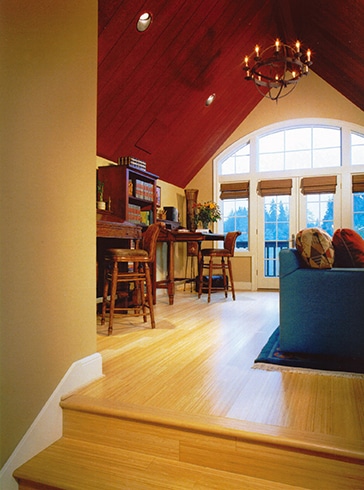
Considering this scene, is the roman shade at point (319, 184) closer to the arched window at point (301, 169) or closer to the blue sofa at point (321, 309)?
the arched window at point (301, 169)

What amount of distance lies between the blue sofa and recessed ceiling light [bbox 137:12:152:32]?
2.54 meters

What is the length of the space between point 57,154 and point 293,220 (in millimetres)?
5102

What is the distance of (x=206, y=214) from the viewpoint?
6.21 meters

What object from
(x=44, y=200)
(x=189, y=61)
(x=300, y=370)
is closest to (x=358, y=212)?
(x=189, y=61)

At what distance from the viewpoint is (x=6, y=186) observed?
145cm

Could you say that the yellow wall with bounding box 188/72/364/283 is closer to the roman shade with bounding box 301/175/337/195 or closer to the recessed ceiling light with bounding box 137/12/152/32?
the roman shade with bounding box 301/175/337/195

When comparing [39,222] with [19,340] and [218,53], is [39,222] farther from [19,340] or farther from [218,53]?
[218,53]

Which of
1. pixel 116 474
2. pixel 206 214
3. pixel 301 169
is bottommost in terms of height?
pixel 116 474

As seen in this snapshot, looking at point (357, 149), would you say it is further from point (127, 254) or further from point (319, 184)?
point (127, 254)

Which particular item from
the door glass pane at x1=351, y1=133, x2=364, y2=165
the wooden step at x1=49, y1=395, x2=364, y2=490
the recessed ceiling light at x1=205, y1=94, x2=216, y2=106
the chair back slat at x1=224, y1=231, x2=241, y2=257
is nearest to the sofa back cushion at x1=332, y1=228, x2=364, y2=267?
the wooden step at x1=49, y1=395, x2=364, y2=490

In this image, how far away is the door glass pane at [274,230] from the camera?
6.27 meters

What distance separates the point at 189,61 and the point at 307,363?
361 centimetres

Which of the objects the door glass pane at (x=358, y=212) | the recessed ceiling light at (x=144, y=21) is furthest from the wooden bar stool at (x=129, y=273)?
the door glass pane at (x=358, y=212)

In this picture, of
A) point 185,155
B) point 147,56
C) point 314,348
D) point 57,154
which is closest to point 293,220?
point 185,155
